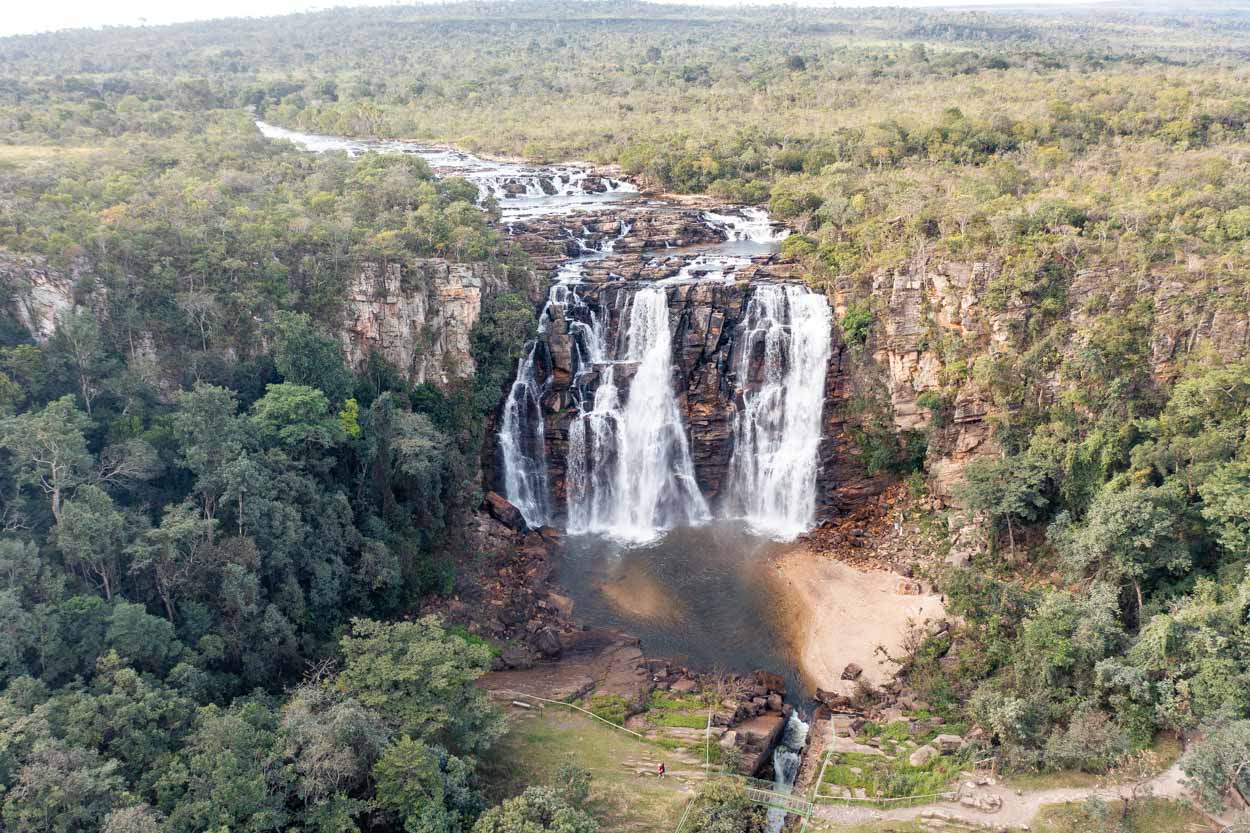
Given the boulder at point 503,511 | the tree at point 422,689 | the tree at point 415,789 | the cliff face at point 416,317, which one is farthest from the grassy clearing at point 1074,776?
the cliff face at point 416,317

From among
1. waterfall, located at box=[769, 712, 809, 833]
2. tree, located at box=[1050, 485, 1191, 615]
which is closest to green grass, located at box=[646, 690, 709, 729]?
waterfall, located at box=[769, 712, 809, 833]

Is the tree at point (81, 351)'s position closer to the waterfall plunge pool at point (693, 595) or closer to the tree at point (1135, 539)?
the waterfall plunge pool at point (693, 595)

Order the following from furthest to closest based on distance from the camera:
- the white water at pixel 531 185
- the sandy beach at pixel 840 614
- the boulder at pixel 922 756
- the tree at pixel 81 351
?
the white water at pixel 531 185 → the sandy beach at pixel 840 614 → the tree at pixel 81 351 → the boulder at pixel 922 756

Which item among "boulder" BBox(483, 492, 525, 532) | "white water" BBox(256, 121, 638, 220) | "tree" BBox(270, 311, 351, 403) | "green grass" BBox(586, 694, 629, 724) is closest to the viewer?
"green grass" BBox(586, 694, 629, 724)

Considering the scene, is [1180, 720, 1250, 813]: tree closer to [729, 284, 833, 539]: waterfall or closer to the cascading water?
[729, 284, 833, 539]: waterfall

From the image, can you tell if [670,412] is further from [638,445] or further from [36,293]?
[36,293]

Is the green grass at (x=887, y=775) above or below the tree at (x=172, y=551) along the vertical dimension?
below

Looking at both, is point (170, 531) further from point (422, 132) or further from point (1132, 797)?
point (422, 132)
